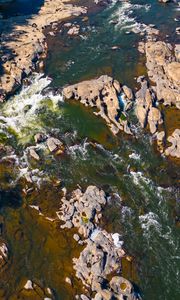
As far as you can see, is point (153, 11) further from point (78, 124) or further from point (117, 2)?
point (78, 124)

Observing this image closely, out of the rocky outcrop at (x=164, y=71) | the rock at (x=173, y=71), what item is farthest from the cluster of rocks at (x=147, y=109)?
the rock at (x=173, y=71)

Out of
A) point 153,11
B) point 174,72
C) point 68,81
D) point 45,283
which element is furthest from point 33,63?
point 45,283

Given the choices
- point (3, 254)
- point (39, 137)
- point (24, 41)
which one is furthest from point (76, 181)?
point (24, 41)

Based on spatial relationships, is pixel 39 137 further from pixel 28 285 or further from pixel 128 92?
pixel 28 285

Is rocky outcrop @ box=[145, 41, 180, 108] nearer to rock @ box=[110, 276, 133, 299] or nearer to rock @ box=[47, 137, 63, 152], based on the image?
rock @ box=[47, 137, 63, 152]

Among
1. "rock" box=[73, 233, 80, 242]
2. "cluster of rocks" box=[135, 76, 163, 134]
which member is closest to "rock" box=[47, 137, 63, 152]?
"cluster of rocks" box=[135, 76, 163, 134]

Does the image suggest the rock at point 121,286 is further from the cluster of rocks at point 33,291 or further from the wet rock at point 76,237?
the cluster of rocks at point 33,291
